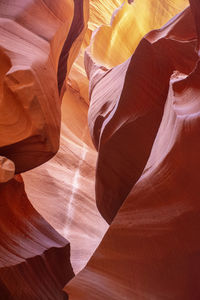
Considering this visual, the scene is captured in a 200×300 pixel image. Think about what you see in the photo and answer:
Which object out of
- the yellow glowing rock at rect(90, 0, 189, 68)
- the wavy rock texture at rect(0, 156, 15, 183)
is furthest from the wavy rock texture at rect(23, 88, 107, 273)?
the wavy rock texture at rect(0, 156, 15, 183)

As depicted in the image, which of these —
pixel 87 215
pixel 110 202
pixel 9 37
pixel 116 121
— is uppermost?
pixel 9 37

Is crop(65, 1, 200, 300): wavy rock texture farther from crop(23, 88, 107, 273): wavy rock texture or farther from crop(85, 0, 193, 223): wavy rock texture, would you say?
crop(23, 88, 107, 273): wavy rock texture

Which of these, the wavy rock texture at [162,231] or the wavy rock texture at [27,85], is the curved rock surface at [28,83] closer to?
the wavy rock texture at [27,85]

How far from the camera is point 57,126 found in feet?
9.30

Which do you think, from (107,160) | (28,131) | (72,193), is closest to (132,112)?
(107,160)

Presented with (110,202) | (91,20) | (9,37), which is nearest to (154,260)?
(110,202)

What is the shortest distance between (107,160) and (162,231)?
1.23m

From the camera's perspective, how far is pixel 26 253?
9.43 feet

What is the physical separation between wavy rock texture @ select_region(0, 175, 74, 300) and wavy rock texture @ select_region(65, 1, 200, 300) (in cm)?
74

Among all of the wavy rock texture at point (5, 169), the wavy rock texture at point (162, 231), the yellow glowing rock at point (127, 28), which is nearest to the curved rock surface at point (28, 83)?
the wavy rock texture at point (5, 169)

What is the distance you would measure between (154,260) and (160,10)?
4.43 meters

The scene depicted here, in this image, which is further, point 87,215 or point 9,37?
point 87,215

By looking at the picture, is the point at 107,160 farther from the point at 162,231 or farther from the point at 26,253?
the point at 162,231

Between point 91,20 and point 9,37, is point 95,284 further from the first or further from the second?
point 91,20
